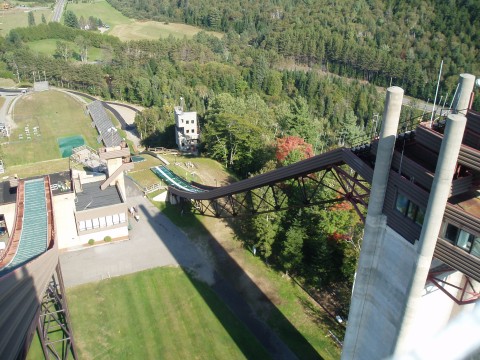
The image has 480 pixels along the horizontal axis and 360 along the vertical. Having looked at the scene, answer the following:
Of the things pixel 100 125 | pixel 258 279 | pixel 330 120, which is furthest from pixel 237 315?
pixel 330 120

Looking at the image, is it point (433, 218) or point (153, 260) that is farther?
point (153, 260)

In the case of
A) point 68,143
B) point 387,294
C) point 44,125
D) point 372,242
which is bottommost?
point 68,143

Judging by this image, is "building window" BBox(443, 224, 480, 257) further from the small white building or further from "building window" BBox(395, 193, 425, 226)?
the small white building

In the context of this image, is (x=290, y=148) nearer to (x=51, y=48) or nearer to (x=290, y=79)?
(x=290, y=79)

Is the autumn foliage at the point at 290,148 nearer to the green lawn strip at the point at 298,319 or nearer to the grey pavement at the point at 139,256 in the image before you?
the green lawn strip at the point at 298,319

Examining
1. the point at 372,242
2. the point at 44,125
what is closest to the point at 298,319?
the point at 372,242

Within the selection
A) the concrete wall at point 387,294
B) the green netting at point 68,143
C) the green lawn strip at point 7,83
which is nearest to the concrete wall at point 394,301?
the concrete wall at point 387,294
